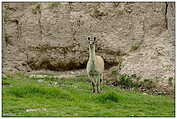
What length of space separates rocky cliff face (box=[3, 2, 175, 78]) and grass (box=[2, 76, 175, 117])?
541cm

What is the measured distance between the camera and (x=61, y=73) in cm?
2233

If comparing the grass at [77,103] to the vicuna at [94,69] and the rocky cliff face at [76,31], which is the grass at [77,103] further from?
the rocky cliff face at [76,31]

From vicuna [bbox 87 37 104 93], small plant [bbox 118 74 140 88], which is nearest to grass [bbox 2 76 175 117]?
vicuna [bbox 87 37 104 93]

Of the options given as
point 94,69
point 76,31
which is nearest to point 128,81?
point 94,69

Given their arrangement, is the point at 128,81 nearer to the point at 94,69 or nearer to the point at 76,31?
the point at 94,69

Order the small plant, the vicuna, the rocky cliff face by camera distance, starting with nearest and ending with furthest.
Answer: the vicuna
the small plant
the rocky cliff face

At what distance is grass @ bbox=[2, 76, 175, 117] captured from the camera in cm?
1199

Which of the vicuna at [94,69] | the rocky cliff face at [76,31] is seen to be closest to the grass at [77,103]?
the vicuna at [94,69]

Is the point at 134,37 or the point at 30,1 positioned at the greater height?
the point at 30,1

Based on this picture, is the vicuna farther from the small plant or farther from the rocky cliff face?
the rocky cliff face

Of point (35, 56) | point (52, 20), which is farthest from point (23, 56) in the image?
point (52, 20)

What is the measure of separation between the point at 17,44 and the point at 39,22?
1445mm

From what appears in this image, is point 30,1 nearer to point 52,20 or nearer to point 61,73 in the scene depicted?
point 52,20

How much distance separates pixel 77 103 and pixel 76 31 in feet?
31.1
